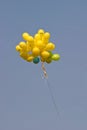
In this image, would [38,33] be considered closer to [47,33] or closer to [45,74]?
[47,33]

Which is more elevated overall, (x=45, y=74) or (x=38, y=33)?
(x=38, y=33)

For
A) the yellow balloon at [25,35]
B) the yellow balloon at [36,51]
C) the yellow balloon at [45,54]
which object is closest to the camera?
the yellow balloon at [36,51]

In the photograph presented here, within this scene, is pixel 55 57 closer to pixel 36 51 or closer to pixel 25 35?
pixel 36 51

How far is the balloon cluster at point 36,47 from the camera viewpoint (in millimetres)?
36875

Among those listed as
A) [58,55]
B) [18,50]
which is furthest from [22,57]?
[58,55]

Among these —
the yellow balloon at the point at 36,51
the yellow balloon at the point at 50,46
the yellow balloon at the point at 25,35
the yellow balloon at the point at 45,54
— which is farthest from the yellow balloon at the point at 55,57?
the yellow balloon at the point at 25,35

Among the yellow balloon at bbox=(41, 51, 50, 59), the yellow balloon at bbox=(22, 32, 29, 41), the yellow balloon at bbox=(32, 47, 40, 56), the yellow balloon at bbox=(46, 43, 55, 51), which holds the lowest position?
the yellow balloon at bbox=(41, 51, 50, 59)

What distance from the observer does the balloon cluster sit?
121ft

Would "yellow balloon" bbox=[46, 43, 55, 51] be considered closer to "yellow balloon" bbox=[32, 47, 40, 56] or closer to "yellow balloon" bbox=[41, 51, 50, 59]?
"yellow balloon" bbox=[41, 51, 50, 59]

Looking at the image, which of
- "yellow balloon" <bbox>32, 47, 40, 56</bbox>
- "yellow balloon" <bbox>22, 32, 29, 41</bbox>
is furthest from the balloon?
"yellow balloon" <bbox>22, 32, 29, 41</bbox>

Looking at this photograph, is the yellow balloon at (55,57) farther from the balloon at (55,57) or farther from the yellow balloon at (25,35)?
the yellow balloon at (25,35)

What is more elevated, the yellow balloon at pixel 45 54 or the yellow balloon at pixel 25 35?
the yellow balloon at pixel 25 35

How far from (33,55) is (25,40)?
140 cm

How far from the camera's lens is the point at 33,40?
3706 cm
